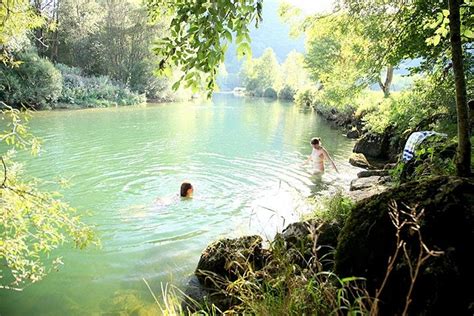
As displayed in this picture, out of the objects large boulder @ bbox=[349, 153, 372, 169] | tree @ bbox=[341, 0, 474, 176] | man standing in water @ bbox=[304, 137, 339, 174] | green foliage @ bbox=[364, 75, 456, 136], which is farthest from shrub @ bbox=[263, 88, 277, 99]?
man standing in water @ bbox=[304, 137, 339, 174]

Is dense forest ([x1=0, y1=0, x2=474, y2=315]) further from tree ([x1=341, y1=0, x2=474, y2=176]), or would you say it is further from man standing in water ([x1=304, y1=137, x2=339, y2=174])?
man standing in water ([x1=304, y1=137, x2=339, y2=174])

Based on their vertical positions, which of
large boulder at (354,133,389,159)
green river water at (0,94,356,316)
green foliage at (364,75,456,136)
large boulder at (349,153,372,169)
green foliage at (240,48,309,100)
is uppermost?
green foliage at (240,48,309,100)

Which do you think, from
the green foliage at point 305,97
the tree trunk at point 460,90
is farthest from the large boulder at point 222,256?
the green foliage at point 305,97

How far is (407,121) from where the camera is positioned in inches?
559

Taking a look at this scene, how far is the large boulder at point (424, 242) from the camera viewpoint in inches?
86.8

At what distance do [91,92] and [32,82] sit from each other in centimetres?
810

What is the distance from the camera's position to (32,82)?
3019 centimetres

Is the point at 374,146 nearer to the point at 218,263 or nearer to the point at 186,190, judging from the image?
the point at 186,190

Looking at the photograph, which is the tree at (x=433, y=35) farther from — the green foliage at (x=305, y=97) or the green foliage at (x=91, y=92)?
the green foliage at (x=305, y=97)

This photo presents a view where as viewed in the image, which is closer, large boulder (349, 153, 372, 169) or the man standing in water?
the man standing in water

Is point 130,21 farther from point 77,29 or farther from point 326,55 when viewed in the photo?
point 326,55

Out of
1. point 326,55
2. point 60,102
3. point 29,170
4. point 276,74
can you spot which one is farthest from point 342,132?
point 276,74

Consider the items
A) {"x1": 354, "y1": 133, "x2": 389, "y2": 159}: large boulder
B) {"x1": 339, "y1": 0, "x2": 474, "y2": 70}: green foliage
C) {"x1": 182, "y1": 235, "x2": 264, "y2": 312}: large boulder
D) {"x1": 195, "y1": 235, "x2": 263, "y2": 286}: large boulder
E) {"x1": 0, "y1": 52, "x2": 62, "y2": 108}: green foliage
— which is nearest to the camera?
{"x1": 182, "y1": 235, "x2": 264, "y2": 312}: large boulder

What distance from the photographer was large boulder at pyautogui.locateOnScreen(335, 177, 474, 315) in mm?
2205
